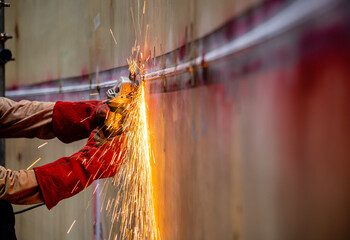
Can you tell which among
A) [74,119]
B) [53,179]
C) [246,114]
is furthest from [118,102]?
Result: [246,114]

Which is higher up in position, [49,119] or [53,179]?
[49,119]

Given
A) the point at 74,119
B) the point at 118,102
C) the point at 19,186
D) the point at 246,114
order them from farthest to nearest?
the point at 74,119
the point at 118,102
the point at 19,186
the point at 246,114

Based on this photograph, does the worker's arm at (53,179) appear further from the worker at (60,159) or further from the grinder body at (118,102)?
the grinder body at (118,102)

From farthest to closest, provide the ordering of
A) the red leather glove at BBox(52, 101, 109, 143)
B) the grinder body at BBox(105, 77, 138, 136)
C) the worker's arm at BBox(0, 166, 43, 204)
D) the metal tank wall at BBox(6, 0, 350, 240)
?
the red leather glove at BBox(52, 101, 109, 143), the grinder body at BBox(105, 77, 138, 136), the worker's arm at BBox(0, 166, 43, 204), the metal tank wall at BBox(6, 0, 350, 240)

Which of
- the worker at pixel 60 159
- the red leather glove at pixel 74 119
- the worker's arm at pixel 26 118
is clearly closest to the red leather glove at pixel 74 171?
the worker at pixel 60 159

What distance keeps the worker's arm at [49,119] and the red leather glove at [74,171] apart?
0.39 feet

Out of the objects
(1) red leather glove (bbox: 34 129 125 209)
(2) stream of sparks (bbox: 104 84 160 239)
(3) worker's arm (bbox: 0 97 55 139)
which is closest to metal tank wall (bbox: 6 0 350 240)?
(2) stream of sparks (bbox: 104 84 160 239)

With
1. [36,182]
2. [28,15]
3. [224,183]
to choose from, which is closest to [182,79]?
[224,183]

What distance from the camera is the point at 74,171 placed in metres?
1.03

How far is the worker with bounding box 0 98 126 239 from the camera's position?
100 cm

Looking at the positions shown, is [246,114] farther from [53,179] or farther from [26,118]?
[26,118]

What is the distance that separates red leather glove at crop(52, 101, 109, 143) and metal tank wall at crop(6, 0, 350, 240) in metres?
0.22

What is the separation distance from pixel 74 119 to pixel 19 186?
0.33m

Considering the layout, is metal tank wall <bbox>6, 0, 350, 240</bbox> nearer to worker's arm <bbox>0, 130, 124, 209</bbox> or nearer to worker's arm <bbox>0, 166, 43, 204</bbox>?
worker's arm <bbox>0, 130, 124, 209</bbox>
